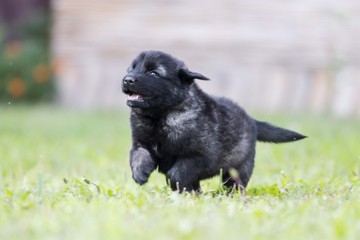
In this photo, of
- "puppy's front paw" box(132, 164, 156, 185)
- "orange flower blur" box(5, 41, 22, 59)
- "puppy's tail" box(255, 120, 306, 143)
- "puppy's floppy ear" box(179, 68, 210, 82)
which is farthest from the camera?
"orange flower blur" box(5, 41, 22, 59)

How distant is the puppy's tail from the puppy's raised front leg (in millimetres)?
1377

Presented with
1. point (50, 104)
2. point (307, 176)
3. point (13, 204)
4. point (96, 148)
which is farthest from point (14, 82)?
point (13, 204)

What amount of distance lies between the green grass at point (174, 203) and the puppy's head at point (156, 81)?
64cm

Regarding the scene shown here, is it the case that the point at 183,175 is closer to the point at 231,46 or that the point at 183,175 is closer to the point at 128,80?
the point at 128,80

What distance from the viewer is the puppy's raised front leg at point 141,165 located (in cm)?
589

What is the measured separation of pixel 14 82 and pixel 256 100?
5.59 m

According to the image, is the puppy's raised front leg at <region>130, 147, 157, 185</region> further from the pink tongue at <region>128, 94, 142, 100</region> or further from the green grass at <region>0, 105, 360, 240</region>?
the pink tongue at <region>128, 94, 142, 100</region>

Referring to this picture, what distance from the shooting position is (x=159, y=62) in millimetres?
6320

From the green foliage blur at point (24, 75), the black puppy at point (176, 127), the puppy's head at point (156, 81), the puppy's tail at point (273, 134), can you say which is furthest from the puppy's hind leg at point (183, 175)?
the green foliage blur at point (24, 75)

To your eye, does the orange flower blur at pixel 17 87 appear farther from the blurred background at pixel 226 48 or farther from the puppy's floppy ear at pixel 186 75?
the puppy's floppy ear at pixel 186 75

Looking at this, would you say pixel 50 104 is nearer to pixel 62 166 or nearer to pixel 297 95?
pixel 297 95

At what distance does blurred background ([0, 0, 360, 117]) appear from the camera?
16.7 metres

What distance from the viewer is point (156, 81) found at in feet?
20.5

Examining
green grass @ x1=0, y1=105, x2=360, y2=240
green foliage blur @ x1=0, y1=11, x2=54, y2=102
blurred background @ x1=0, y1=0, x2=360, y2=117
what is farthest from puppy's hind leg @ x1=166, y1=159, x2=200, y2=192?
green foliage blur @ x1=0, y1=11, x2=54, y2=102
